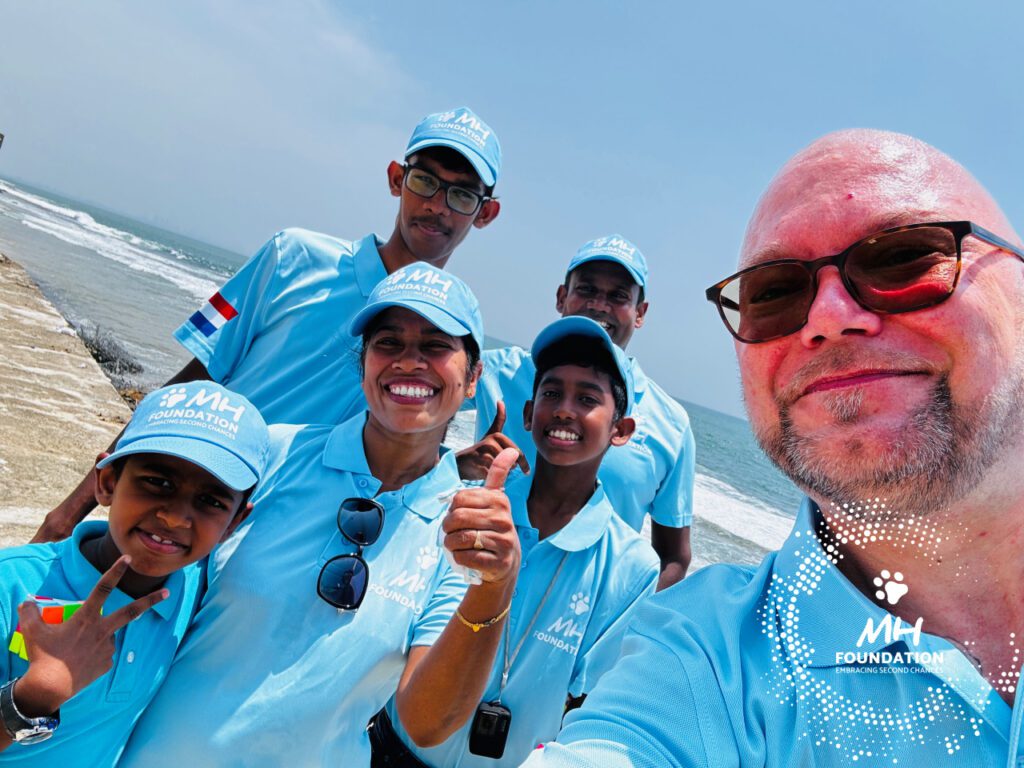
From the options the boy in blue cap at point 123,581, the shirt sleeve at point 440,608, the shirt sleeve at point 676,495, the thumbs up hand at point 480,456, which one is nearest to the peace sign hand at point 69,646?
the boy in blue cap at point 123,581

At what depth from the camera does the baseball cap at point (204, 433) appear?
1813mm

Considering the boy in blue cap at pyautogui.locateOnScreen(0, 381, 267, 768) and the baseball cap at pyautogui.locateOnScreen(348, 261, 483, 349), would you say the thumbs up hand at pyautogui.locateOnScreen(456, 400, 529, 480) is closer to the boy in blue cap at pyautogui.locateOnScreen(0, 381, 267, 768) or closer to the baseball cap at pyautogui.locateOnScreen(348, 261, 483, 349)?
the baseball cap at pyautogui.locateOnScreen(348, 261, 483, 349)

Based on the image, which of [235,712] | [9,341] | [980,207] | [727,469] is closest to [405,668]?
[235,712]

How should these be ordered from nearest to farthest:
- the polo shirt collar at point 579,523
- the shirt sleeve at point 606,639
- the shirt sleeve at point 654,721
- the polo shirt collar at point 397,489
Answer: the shirt sleeve at point 654,721 < the polo shirt collar at point 397,489 < the shirt sleeve at point 606,639 < the polo shirt collar at point 579,523

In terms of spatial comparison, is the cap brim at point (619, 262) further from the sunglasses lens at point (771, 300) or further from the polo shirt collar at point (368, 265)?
the sunglasses lens at point (771, 300)

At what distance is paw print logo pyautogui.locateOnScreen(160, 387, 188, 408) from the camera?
1.93m

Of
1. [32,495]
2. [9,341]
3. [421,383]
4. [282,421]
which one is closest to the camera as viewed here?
[421,383]

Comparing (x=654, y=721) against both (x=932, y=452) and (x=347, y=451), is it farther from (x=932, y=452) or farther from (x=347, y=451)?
(x=347, y=451)

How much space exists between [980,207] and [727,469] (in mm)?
33649

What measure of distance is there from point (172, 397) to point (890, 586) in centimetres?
188

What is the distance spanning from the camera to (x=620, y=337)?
4.07 meters

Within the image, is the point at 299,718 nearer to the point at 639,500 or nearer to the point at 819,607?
the point at 819,607

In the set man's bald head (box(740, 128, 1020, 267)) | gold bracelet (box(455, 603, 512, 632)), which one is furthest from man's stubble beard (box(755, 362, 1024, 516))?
gold bracelet (box(455, 603, 512, 632))

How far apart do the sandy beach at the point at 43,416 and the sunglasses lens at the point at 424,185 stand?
8.45 feet
